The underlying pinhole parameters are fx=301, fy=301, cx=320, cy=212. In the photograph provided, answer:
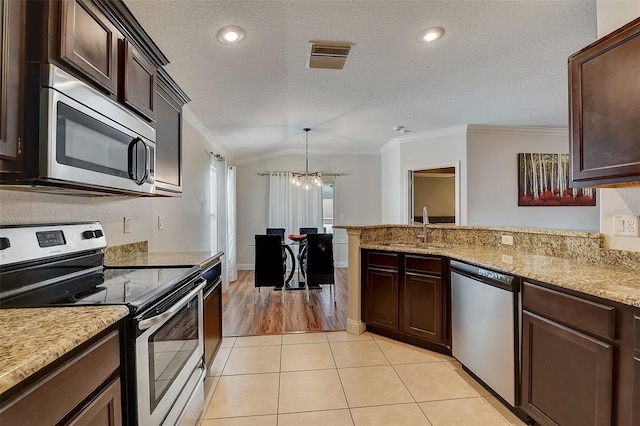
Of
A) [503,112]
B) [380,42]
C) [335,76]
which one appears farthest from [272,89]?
[503,112]

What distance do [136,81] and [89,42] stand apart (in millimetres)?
341

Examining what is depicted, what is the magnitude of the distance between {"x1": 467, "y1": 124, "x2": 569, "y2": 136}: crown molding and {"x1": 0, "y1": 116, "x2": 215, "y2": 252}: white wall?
374 cm

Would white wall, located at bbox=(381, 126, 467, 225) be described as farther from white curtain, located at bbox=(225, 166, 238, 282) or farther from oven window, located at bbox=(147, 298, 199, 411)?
oven window, located at bbox=(147, 298, 199, 411)

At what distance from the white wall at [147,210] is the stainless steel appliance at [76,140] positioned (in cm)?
25

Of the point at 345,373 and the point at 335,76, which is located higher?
the point at 335,76

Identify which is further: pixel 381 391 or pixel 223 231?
pixel 223 231

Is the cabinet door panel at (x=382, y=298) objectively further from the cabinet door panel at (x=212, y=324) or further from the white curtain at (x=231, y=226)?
the white curtain at (x=231, y=226)

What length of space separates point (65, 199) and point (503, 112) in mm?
4388

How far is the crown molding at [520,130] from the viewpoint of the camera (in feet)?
14.1

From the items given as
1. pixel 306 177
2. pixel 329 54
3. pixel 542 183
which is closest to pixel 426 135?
pixel 542 183

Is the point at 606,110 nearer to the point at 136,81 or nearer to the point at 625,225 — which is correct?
the point at 625,225

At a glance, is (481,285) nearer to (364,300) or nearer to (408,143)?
(364,300)

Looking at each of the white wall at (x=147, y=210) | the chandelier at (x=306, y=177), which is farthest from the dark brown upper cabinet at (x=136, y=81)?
the chandelier at (x=306, y=177)

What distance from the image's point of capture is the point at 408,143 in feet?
16.3
